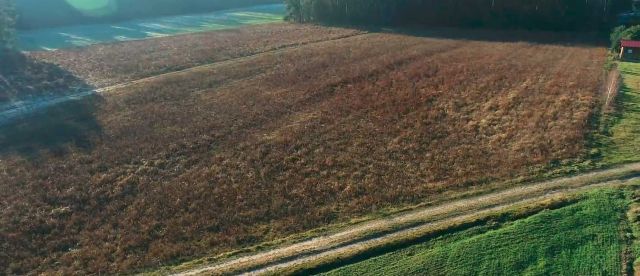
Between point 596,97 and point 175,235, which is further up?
point 596,97

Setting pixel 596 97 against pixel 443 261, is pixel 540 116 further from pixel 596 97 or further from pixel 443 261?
pixel 443 261

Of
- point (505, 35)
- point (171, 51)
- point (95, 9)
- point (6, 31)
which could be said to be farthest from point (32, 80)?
point (95, 9)

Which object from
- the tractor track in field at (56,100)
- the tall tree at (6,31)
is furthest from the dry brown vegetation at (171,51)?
the tall tree at (6,31)

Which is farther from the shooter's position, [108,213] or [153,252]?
[108,213]

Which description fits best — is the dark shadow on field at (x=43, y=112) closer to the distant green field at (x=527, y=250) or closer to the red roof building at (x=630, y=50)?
the distant green field at (x=527, y=250)

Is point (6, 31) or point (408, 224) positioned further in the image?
point (6, 31)

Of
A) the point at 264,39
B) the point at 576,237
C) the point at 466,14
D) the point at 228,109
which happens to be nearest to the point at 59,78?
the point at 228,109

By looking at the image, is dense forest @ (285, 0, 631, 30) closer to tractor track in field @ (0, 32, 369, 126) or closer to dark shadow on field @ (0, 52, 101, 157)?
tractor track in field @ (0, 32, 369, 126)

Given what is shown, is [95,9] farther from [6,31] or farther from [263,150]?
[263,150]
